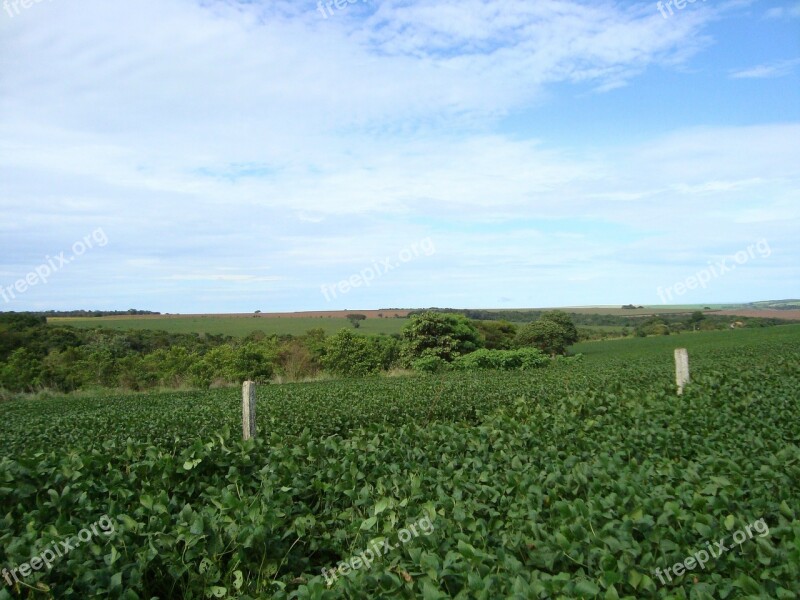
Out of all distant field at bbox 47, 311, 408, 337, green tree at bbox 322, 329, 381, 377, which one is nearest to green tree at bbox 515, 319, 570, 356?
distant field at bbox 47, 311, 408, 337

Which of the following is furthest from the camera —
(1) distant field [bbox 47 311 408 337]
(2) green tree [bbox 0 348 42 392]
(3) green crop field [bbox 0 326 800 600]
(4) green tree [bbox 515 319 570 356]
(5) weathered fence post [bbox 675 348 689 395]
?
(1) distant field [bbox 47 311 408 337]

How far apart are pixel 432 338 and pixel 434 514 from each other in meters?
33.3

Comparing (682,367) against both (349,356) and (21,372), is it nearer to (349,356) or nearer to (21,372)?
(349,356)

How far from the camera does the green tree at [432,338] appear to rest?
1447 inches

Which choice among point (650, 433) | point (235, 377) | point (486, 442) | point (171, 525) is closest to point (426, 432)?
point (486, 442)

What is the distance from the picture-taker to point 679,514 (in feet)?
11.2

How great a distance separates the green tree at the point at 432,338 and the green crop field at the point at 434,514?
2914cm

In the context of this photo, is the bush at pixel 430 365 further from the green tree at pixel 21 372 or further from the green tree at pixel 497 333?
the green tree at pixel 21 372

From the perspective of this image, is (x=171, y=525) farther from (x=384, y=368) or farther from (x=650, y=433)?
(x=384, y=368)

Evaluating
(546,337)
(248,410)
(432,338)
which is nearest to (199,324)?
(546,337)

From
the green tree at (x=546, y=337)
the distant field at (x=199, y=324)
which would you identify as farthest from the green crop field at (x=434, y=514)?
the distant field at (x=199, y=324)

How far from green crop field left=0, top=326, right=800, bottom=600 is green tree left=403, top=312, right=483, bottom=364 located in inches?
1147

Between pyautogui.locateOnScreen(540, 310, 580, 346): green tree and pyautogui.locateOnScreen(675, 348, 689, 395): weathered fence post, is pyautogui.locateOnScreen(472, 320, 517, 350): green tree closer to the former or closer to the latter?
pyautogui.locateOnScreen(540, 310, 580, 346): green tree

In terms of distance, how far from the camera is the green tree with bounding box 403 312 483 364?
36.8m
